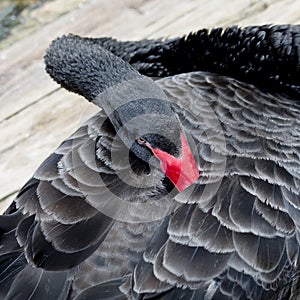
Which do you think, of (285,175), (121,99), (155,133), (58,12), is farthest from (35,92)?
(285,175)

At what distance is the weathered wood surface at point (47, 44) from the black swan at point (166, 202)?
1.02 metres

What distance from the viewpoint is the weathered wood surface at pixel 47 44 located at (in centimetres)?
421

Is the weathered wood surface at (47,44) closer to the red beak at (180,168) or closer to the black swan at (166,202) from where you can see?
the black swan at (166,202)

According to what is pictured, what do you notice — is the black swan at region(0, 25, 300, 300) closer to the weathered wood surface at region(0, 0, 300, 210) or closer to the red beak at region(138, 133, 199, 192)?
the red beak at region(138, 133, 199, 192)

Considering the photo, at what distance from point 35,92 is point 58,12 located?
0.89m

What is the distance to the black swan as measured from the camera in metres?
2.58

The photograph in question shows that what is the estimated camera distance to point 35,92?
14.9 feet

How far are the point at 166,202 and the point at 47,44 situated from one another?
2.42 meters

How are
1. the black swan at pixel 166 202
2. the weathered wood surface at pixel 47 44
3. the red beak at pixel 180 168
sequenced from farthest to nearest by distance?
the weathered wood surface at pixel 47 44
the red beak at pixel 180 168
the black swan at pixel 166 202

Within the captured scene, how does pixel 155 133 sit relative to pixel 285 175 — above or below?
above

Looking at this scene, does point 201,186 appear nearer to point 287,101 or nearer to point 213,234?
point 213,234

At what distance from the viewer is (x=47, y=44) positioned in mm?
4859

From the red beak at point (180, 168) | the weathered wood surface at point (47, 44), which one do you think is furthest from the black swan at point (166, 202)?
the weathered wood surface at point (47, 44)

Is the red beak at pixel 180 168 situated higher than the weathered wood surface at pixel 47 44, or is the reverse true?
the red beak at pixel 180 168
